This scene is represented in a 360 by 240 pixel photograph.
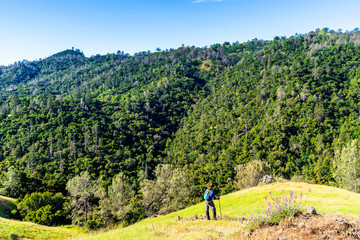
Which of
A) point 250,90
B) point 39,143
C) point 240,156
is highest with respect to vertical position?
point 250,90

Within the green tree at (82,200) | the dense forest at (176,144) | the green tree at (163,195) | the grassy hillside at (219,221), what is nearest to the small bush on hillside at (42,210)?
the dense forest at (176,144)

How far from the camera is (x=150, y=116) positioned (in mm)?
181375

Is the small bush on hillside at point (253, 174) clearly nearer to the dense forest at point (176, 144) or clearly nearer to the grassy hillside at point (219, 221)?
the dense forest at point (176, 144)

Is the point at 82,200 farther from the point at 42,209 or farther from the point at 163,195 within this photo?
the point at 163,195

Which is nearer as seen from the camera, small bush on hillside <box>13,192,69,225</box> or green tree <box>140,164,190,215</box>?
small bush on hillside <box>13,192,69,225</box>

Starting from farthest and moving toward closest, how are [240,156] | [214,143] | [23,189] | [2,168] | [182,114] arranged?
1. [182,114]
2. [214,143]
3. [240,156]
4. [2,168]
5. [23,189]

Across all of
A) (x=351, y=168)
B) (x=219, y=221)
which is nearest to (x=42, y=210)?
(x=219, y=221)

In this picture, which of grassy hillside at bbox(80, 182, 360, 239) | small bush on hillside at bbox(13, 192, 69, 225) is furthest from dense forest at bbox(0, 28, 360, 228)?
grassy hillside at bbox(80, 182, 360, 239)

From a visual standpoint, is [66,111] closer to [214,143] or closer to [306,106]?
[214,143]

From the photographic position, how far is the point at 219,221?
13.5 m

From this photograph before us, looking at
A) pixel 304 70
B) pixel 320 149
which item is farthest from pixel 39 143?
pixel 304 70

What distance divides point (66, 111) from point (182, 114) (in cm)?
9594

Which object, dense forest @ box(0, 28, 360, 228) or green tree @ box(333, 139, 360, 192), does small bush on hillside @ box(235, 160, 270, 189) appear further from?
green tree @ box(333, 139, 360, 192)

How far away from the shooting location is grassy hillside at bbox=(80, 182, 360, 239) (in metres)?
10.2
